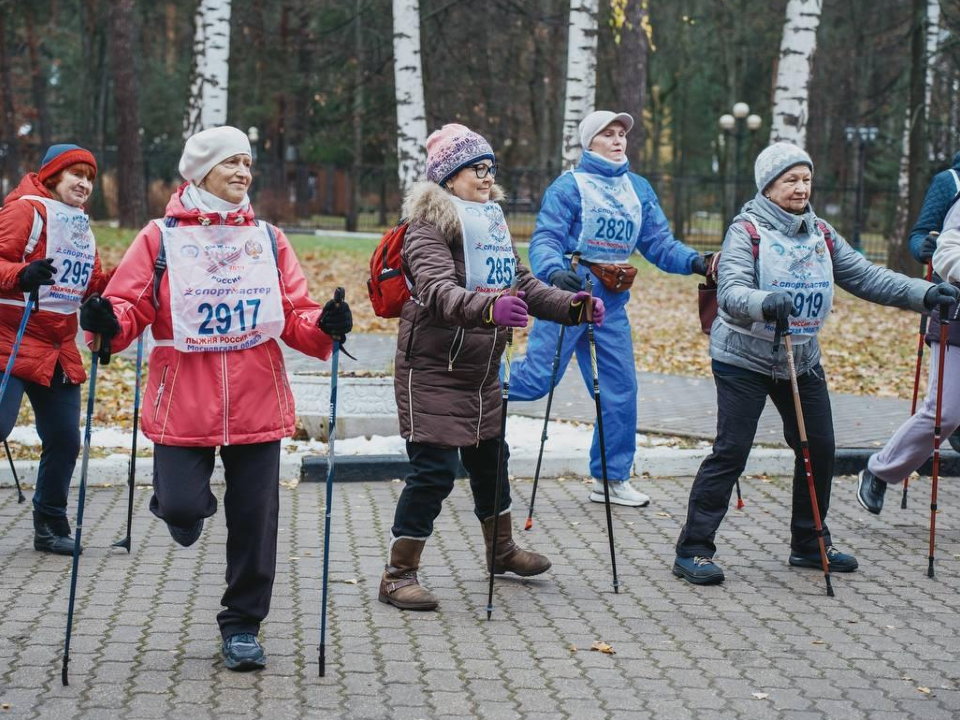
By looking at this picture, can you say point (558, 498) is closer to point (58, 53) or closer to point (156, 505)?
point (156, 505)

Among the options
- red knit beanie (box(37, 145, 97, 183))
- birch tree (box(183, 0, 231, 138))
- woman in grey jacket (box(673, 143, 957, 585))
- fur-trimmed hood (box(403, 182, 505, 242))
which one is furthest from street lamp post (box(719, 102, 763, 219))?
fur-trimmed hood (box(403, 182, 505, 242))

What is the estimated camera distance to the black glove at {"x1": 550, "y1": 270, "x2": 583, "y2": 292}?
20.3 feet

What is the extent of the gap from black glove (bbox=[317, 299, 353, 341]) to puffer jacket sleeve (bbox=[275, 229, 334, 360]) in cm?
13

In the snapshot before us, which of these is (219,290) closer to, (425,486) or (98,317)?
(98,317)

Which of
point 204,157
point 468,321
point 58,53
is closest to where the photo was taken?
point 204,157

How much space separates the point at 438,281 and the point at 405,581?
1311 mm

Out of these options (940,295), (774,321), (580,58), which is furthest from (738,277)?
(580,58)

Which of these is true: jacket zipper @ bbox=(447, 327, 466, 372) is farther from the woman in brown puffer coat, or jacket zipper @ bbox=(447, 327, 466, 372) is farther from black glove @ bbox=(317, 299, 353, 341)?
black glove @ bbox=(317, 299, 353, 341)

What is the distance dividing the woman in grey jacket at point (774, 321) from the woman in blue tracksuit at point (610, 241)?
1.11 metres

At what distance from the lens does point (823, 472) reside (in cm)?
620

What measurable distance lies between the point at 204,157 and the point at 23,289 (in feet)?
4.79

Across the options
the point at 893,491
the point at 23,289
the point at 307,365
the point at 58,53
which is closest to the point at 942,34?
the point at 307,365

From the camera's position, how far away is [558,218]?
7.30 m

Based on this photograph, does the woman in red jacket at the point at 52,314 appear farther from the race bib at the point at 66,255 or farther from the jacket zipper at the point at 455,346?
the jacket zipper at the point at 455,346
